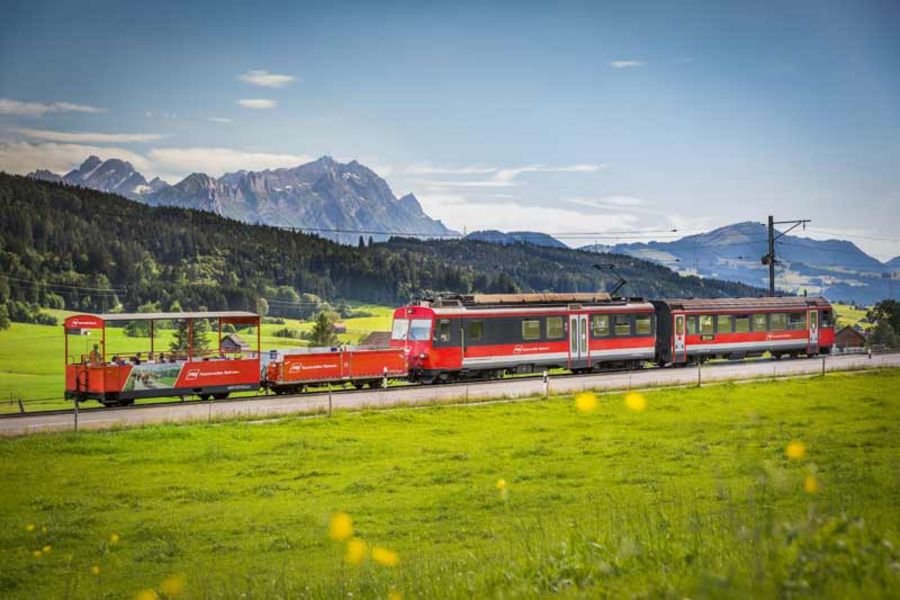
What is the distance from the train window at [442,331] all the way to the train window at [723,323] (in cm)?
2107

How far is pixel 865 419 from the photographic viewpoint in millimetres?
29188

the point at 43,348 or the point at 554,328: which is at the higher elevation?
the point at 554,328

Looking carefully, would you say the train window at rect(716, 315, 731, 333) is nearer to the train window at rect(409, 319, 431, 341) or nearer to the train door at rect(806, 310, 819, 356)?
the train door at rect(806, 310, 819, 356)

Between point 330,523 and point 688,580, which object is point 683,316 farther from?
point 688,580

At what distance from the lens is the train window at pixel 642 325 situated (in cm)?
5147

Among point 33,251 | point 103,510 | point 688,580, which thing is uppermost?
point 33,251

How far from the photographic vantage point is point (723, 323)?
2201 inches

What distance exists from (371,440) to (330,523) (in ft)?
34.9

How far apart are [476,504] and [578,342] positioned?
31171 millimetres

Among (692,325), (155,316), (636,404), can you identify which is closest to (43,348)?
(155,316)

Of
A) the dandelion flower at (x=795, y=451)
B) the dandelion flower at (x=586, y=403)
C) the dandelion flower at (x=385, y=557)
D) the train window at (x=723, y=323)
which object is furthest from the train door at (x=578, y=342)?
the dandelion flower at (x=385, y=557)

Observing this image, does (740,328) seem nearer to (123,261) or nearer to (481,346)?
(481,346)

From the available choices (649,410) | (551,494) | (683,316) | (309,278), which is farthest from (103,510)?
(309,278)

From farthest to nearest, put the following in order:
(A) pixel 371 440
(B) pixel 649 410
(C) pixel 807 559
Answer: (B) pixel 649 410 → (A) pixel 371 440 → (C) pixel 807 559
